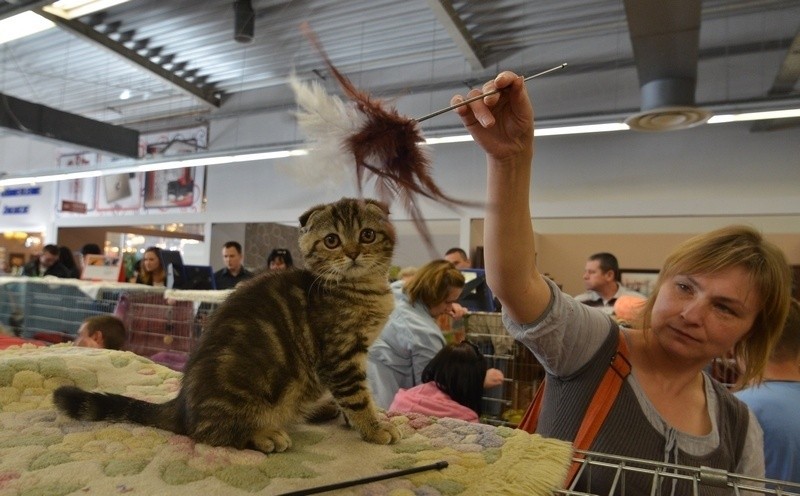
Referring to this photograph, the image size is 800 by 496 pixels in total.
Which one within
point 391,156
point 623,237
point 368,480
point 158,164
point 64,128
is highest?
point 64,128

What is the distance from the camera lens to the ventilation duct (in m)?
2.89

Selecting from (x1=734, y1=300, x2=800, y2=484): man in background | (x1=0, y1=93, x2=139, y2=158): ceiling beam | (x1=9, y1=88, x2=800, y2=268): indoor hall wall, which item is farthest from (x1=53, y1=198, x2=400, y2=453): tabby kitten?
(x1=0, y1=93, x2=139, y2=158): ceiling beam

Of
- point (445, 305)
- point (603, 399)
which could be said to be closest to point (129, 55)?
point (445, 305)

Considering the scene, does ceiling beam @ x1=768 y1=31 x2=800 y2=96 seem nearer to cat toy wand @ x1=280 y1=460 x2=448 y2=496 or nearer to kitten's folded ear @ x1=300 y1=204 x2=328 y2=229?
kitten's folded ear @ x1=300 y1=204 x2=328 y2=229

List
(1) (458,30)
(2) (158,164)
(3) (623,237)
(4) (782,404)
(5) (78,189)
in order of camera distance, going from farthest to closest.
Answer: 1. (5) (78,189)
2. (2) (158,164)
3. (3) (623,237)
4. (1) (458,30)
5. (4) (782,404)

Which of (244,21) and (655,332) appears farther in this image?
(244,21)

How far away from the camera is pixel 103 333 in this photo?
7.65 ft

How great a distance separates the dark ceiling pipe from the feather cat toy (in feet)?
10.9

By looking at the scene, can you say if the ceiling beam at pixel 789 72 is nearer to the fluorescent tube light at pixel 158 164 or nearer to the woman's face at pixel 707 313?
the woman's face at pixel 707 313

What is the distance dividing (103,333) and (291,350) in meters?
1.82

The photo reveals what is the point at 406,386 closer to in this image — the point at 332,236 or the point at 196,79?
the point at 332,236

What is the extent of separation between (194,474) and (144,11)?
4682mm

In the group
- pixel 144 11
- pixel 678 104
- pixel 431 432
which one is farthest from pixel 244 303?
pixel 144 11

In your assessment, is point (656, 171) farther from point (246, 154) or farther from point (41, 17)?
point (41, 17)
